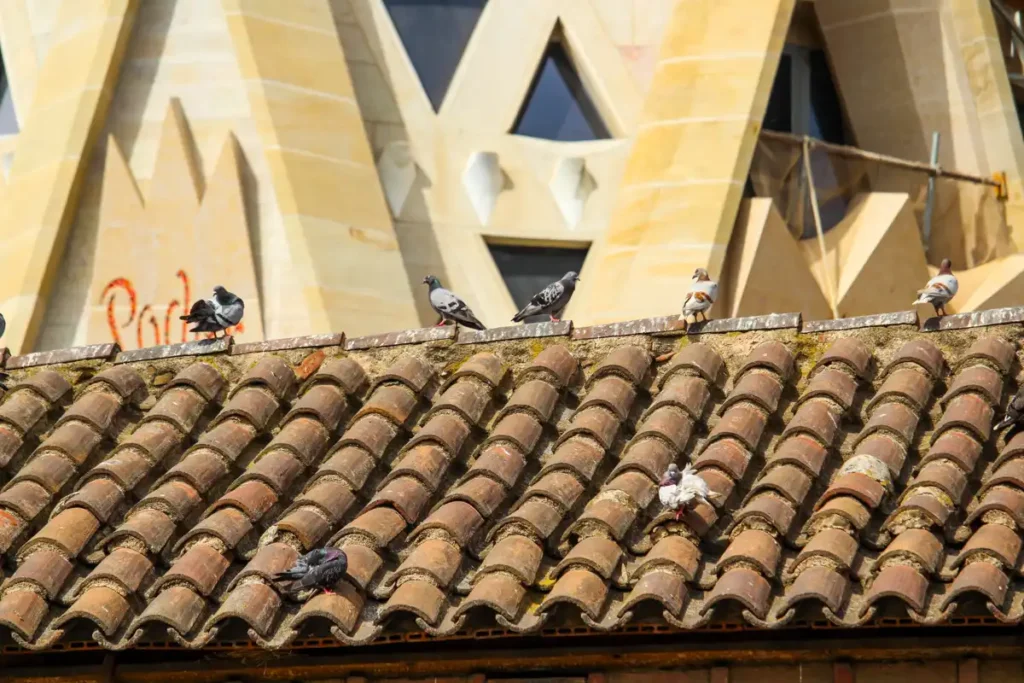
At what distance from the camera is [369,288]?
24484mm

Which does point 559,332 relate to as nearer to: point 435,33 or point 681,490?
point 681,490

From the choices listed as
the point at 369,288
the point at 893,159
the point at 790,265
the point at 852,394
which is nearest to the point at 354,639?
the point at 852,394

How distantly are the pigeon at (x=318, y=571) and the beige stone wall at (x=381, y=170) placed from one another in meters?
10.2

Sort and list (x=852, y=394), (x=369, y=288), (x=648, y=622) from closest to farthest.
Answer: (x=648, y=622), (x=852, y=394), (x=369, y=288)

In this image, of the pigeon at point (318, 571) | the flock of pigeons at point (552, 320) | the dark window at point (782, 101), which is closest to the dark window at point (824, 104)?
the dark window at point (782, 101)

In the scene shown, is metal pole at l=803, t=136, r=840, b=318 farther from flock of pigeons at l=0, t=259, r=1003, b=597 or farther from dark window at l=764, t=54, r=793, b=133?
flock of pigeons at l=0, t=259, r=1003, b=597

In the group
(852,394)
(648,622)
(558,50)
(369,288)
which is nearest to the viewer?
(648,622)

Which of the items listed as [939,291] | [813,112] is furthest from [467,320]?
[813,112]

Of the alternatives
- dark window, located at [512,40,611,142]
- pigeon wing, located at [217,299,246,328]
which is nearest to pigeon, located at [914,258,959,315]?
pigeon wing, located at [217,299,246,328]

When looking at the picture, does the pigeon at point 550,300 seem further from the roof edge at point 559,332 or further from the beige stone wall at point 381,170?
the beige stone wall at point 381,170

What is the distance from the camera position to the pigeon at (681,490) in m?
14.0

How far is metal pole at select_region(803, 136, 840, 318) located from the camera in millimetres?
25938

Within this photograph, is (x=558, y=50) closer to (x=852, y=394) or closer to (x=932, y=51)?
(x=932, y=51)

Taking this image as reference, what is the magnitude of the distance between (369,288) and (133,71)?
3.22m
